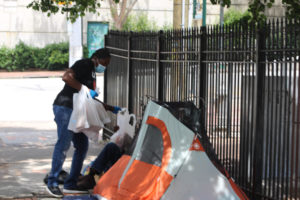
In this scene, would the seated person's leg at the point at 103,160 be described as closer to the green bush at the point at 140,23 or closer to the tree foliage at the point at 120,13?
the tree foliage at the point at 120,13

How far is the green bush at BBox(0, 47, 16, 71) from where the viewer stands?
34.5 m

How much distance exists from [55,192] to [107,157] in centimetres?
74

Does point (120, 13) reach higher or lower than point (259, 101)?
higher

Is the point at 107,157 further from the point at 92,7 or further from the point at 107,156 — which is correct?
the point at 92,7

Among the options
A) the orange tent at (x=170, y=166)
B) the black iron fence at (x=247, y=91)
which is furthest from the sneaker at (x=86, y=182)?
the black iron fence at (x=247, y=91)

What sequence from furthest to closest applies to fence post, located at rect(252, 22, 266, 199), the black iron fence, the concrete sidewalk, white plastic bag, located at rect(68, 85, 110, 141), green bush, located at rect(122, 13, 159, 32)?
green bush, located at rect(122, 13, 159, 32)
the concrete sidewalk
white plastic bag, located at rect(68, 85, 110, 141)
fence post, located at rect(252, 22, 266, 199)
the black iron fence

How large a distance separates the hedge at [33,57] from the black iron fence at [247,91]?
26.8 meters

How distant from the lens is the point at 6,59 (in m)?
34.8

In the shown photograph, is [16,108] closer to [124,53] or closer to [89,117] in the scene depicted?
[124,53]

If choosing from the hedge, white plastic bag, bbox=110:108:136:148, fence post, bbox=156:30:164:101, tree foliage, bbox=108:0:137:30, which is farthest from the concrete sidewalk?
tree foliage, bbox=108:0:137:30

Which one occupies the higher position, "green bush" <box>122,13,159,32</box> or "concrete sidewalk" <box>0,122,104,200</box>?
"green bush" <box>122,13,159,32</box>

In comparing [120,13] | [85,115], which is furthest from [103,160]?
[120,13]

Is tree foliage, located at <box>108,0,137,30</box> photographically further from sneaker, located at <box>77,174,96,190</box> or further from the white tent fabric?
the white tent fabric

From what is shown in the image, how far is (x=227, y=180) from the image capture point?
5883mm
